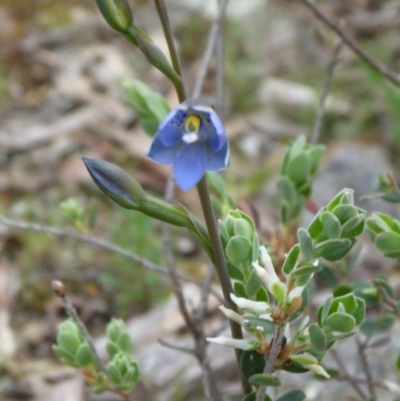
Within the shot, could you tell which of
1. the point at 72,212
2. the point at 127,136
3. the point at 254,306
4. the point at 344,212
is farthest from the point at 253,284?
the point at 127,136

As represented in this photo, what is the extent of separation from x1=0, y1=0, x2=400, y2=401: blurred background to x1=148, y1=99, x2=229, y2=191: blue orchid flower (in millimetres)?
552

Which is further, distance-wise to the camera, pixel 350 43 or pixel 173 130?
pixel 350 43

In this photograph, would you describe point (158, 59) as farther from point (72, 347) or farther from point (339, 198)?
point (72, 347)

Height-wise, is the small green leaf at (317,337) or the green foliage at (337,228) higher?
the green foliage at (337,228)

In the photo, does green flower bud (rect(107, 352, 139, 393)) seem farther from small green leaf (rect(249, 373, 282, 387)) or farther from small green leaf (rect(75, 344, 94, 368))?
small green leaf (rect(249, 373, 282, 387))

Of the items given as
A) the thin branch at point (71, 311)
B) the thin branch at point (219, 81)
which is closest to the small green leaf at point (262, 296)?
the thin branch at point (71, 311)

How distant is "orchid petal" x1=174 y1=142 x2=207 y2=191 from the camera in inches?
35.3

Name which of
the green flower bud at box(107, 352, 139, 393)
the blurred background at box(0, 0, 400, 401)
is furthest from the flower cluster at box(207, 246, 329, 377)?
the blurred background at box(0, 0, 400, 401)

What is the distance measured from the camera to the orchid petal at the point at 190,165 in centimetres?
90

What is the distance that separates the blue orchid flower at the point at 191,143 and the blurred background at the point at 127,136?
0.55 metres

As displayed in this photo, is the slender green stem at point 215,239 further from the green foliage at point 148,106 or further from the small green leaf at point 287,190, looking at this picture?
the green foliage at point 148,106

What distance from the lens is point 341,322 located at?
2.86 feet

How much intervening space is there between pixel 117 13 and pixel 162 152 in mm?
198

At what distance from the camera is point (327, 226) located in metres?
0.87
